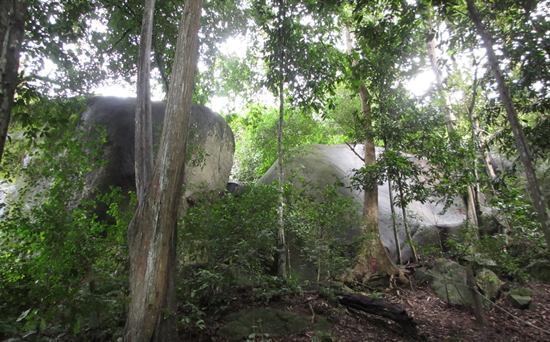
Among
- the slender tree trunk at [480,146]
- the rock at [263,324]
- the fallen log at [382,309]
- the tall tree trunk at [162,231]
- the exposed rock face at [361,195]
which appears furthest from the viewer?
the exposed rock face at [361,195]

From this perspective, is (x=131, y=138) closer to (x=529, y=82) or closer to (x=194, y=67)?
(x=194, y=67)

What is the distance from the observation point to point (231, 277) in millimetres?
5258

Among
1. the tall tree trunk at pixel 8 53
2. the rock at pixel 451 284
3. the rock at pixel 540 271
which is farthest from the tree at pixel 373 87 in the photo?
the tall tree trunk at pixel 8 53

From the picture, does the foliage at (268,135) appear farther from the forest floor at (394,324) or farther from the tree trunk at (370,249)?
the forest floor at (394,324)

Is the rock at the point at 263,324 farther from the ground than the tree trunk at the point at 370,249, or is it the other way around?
the tree trunk at the point at 370,249

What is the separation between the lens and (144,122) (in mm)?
4699

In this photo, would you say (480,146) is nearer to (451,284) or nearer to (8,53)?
(451,284)

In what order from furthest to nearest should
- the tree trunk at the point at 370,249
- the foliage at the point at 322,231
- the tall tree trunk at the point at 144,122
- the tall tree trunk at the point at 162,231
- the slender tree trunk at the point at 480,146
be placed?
the tree trunk at the point at 370,249
the foliage at the point at 322,231
the slender tree trunk at the point at 480,146
the tall tree trunk at the point at 144,122
the tall tree trunk at the point at 162,231

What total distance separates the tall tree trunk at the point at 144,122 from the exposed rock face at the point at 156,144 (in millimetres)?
2689

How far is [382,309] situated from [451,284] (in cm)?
279

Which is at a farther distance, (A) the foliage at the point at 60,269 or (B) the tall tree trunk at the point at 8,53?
(A) the foliage at the point at 60,269

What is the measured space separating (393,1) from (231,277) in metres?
5.53

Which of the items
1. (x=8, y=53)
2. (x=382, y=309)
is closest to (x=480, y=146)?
(x=382, y=309)

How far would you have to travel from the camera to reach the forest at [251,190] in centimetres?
407
